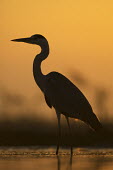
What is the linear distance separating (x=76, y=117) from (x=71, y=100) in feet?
1.35

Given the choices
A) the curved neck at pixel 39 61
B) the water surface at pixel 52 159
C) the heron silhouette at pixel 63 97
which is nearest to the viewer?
the water surface at pixel 52 159

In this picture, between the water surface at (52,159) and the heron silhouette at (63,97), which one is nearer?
the water surface at (52,159)

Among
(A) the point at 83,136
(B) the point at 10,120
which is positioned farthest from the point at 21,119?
(A) the point at 83,136

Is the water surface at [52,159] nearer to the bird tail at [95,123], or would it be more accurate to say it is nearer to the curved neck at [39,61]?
the bird tail at [95,123]

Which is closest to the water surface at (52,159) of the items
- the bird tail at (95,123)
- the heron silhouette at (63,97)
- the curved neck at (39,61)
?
the bird tail at (95,123)

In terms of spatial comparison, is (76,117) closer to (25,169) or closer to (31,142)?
(31,142)

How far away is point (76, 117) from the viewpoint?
21016mm

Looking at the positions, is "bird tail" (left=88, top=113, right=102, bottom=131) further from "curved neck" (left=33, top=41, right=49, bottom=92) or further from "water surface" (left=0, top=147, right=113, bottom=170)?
"curved neck" (left=33, top=41, right=49, bottom=92)

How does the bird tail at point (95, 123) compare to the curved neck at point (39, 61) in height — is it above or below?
below

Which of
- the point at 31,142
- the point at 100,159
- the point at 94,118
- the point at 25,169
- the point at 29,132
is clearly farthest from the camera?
the point at 29,132

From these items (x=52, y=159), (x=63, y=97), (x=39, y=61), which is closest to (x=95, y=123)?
(x=63, y=97)

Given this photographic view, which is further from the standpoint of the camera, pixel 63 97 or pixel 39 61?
pixel 39 61

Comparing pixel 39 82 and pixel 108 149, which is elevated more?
pixel 39 82

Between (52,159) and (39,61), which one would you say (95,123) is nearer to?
(39,61)
